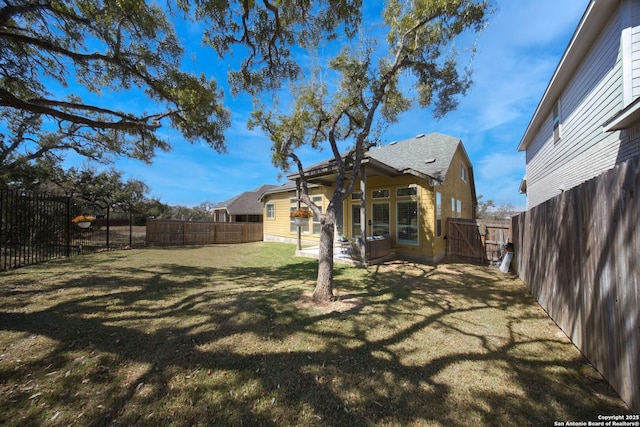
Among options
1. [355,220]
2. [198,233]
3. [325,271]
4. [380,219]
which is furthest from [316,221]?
[198,233]

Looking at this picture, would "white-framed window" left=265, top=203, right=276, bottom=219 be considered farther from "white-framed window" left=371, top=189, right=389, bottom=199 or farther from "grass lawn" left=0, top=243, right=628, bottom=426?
"grass lawn" left=0, top=243, right=628, bottom=426

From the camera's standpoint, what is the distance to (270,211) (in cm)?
1666

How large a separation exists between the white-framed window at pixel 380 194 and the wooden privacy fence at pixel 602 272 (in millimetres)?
6277

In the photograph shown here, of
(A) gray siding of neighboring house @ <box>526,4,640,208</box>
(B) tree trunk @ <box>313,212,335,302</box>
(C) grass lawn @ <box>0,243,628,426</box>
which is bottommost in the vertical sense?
(C) grass lawn @ <box>0,243,628,426</box>

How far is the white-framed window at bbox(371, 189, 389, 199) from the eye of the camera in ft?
33.5

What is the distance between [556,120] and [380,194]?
6.20 metres

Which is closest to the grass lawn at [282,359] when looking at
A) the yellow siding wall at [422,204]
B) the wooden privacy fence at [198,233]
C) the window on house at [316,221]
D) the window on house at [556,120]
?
the yellow siding wall at [422,204]

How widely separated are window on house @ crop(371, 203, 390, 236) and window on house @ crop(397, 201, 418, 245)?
570 millimetres

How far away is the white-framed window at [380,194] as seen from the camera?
1022 cm

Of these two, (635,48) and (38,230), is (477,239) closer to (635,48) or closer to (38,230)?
(635,48)

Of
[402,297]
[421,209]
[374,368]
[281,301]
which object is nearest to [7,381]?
[281,301]

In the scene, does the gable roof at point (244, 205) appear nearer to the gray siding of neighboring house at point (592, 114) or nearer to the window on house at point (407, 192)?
the window on house at point (407, 192)

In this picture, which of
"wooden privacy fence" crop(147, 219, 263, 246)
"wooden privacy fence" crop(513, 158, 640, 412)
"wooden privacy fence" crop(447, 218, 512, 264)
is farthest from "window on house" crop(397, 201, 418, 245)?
"wooden privacy fence" crop(147, 219, 263, 246)

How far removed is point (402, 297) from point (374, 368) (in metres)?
2.69
